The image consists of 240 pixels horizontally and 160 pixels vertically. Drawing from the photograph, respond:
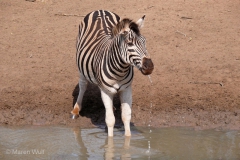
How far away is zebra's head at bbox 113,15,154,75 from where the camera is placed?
677 cm

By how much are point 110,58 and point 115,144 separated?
1273mm

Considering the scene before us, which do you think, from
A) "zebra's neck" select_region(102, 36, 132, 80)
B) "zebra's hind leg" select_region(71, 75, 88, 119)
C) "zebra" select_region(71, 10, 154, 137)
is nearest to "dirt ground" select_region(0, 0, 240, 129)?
"zebra's hind leg" select_region(71, 75, 88, 119)

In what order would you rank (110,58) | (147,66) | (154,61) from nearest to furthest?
1. (147,66)
2. (110,58)
3. (154,61)

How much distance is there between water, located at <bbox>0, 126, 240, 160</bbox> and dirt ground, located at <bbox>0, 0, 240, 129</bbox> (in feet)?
1.19

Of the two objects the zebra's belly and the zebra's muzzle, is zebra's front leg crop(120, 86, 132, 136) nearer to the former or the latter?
the zebra's belly

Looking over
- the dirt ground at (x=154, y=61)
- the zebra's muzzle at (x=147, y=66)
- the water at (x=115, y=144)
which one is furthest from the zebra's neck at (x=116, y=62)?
the dirt ground at (x=154, y=61)

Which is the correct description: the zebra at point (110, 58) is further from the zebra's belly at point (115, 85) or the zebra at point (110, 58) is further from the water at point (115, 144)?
the water at point (115, 144)

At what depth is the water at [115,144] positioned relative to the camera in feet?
23.8

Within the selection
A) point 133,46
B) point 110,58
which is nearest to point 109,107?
point 110,58

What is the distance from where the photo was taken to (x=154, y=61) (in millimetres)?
10188

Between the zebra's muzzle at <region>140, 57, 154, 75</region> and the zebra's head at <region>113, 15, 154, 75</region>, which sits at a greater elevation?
the zebra's head at <region>113, 15, 154, 75</region>

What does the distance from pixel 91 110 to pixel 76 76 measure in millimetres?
953

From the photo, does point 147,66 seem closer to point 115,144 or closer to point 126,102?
point 126,102

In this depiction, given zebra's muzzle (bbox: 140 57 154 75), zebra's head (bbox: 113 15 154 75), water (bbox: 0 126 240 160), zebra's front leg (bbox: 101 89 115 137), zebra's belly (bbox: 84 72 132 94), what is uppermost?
zebra's head (bbox: 113 15 154 75)
